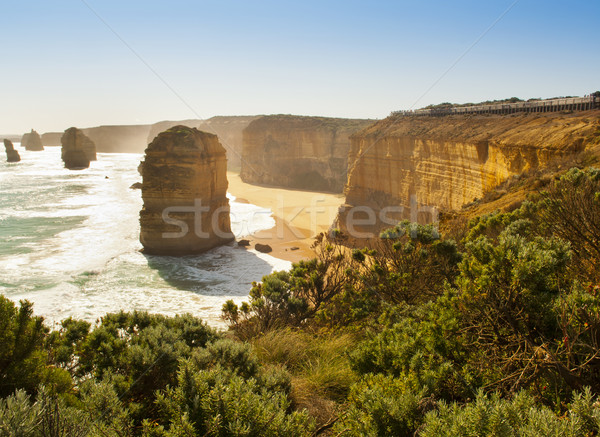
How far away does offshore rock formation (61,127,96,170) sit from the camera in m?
73.8

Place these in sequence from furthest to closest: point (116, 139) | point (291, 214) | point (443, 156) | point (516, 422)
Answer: point (116, 139) < point (291, 214) < point (443, 156) < point (516, 422)

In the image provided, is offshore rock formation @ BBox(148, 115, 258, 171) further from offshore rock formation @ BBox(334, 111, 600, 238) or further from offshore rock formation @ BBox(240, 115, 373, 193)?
offshore rock formation @ BBox(334, 111, 600, 238)

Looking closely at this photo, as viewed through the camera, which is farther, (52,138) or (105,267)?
(52,138)

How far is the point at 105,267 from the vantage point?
21.7 m

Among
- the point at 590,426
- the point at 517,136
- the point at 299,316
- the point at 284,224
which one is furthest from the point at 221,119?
the point at 590,426

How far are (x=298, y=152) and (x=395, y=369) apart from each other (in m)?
56.6

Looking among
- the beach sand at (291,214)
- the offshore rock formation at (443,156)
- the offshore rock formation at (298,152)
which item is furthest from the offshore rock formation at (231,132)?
the offshore rock formation at (443,156)

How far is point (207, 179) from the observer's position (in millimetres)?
25453

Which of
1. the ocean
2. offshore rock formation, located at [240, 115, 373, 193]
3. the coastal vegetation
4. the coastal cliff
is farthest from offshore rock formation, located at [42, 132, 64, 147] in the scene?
the coastal vegetation

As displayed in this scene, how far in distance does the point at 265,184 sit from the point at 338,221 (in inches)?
1319

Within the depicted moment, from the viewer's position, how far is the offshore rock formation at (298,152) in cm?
5738

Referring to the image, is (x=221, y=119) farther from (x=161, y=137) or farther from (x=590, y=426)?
(x=590, y=426)

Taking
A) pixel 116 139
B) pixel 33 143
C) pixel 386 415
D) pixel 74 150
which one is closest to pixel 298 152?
pixel 74 150

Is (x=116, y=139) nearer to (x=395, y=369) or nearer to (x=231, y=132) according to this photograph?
(x=231, y=132)
